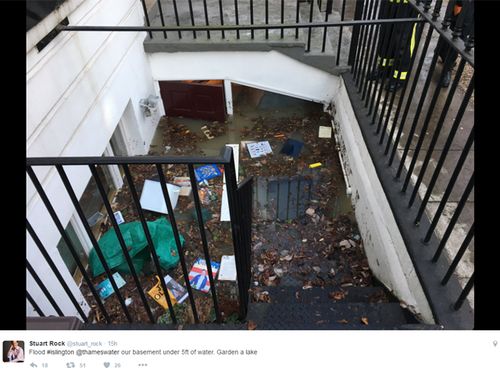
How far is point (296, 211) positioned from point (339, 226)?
1.83 ft

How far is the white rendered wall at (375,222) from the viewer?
92.4 inches

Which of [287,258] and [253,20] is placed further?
[253,20]

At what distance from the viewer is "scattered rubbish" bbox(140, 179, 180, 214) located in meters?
4.23

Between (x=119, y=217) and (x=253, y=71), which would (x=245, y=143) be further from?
(x=119, y=217)

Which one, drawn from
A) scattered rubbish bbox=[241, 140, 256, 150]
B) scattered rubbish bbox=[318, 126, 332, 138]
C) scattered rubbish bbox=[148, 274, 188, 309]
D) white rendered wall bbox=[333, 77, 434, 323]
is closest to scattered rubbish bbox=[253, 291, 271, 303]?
scattered rubbish bbox=[148, 274, 188, 309]

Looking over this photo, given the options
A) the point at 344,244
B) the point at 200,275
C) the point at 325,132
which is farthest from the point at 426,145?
the point at 200,275

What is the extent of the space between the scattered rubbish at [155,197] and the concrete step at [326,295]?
188 cm

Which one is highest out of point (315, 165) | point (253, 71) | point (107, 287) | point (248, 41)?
point (248, 41)

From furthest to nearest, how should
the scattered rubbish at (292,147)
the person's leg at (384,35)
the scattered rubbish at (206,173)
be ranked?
1. the scattered rubbish at (292,147)
2. the scattered rubbish at (206,173)
3. the person's leg at (384,35)

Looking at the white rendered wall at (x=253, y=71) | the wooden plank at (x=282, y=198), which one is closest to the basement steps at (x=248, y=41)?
the white rendered wall at (x=253, y=71)

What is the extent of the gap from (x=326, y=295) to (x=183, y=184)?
8.25 ft

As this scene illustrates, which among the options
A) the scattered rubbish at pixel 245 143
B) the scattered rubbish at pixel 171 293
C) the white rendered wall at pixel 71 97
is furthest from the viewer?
the scattered rubbish at pixel 245 143

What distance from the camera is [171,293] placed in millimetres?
3463

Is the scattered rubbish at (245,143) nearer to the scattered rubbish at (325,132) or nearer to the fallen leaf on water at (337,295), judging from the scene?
the scattered rubbish at (325,132)
